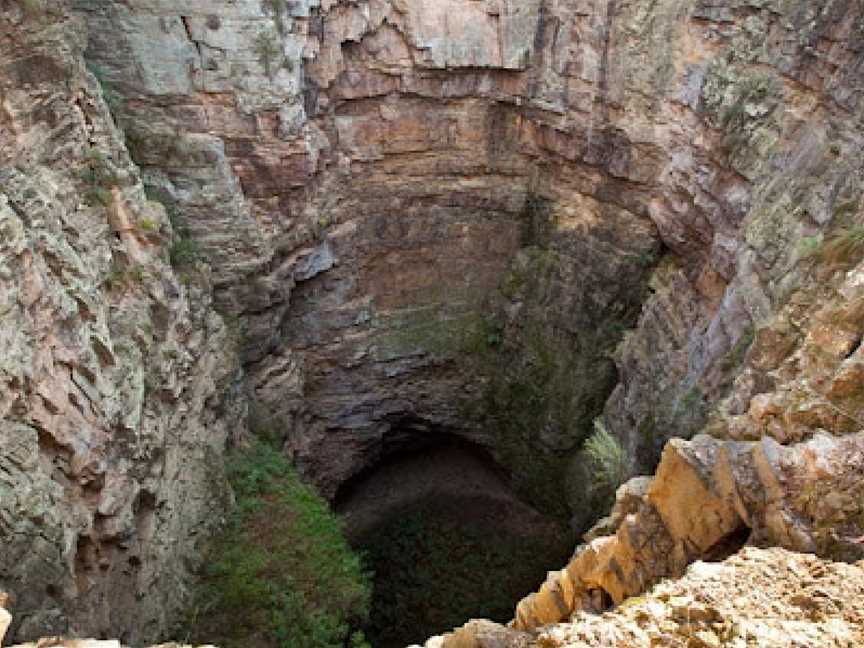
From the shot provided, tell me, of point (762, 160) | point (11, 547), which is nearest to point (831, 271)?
point (762, 160)

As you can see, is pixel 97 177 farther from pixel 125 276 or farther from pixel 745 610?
pixel 745 610

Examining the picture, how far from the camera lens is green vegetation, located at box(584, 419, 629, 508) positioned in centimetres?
1242

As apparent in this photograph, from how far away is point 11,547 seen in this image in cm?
707

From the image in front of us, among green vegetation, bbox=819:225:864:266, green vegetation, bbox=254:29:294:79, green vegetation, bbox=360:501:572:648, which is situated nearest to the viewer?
green vegetation, bbox=819:225:864:266

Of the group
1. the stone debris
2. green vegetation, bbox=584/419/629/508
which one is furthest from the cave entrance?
the stone debris

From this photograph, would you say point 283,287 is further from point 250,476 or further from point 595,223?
point 595,223

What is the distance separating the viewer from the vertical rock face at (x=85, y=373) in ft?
24.9

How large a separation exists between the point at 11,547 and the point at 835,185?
9.68 metres

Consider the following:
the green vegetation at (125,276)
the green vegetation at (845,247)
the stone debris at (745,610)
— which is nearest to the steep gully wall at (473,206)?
the green vegetation at (125,276)

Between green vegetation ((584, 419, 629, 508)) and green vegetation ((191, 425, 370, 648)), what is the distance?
444cm

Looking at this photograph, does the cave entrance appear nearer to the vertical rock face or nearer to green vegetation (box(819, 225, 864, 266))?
the vertical rock face

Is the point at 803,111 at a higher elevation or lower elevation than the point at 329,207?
higher

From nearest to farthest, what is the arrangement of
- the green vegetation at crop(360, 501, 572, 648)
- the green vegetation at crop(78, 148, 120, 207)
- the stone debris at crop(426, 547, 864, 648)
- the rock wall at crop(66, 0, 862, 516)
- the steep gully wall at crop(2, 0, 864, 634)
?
the stone debris at crop(426, 547, 864, 648), the steep gully wall at crop(2, 0, 864, 634), the green vegetation at crop(78, 148, 120, 207), the rock wall at crop(66, 0, 862, 516), the green vegetation at crop(360, 501, 572, 648)

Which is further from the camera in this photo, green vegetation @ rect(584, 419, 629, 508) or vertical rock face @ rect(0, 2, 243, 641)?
green vegetation @ rect(584, 419, 629, 508)
